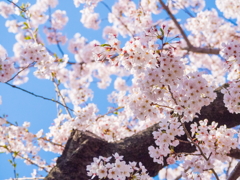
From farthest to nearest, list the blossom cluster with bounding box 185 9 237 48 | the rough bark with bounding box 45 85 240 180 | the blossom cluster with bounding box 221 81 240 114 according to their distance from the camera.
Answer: the blossom cluster with bounding box 185 9 237 48
the rough bark with bounding box 45 85 240 180
the blossom cluster with bounding box 221 81 240 114

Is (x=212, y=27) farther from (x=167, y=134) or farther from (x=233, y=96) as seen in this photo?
(x=167, y=134)

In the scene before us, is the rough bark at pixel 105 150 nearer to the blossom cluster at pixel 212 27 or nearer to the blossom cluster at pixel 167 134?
the blossom cluster at pixel 167 134

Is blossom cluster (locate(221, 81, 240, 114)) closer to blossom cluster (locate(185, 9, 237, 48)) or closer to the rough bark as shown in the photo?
the rough bark

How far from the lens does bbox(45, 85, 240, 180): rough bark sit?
2.38 meters

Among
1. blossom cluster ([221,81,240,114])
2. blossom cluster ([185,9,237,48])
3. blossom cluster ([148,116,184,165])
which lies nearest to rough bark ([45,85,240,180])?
blossom cluster ([148,116,184,165])

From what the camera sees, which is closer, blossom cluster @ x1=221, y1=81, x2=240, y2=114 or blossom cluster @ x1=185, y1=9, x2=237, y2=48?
blossom cluster @ x1=221, y1=81, x2=240, y2=114

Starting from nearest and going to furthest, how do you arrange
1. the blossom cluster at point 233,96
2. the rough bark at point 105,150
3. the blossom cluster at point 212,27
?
the blossom cluster at point 233,96
the rough bark at point 105,150
the blossom cluster at point 212,27

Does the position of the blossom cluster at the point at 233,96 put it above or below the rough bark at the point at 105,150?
below

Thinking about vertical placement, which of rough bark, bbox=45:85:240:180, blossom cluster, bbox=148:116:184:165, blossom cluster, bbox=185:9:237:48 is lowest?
blossom cluster, bbox=148:116:184:165

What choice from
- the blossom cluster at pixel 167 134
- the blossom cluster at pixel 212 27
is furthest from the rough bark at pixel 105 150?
the blossom cluster at pixel 212 27

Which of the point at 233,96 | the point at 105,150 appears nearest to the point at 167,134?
the point at 233,96

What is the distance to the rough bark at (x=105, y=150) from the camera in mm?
2383

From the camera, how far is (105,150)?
2.52m

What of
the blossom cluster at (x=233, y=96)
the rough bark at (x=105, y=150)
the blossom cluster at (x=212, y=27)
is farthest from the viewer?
the blossom cluster at (x=212, y=27)
